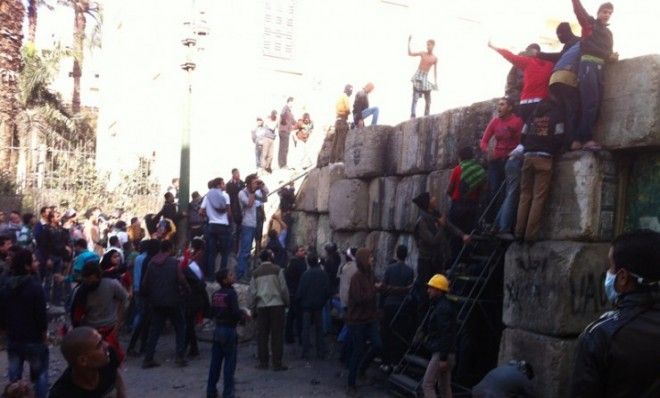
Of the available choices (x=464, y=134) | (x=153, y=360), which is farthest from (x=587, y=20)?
(x=153, y=360)

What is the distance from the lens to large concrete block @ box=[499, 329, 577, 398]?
7223mm

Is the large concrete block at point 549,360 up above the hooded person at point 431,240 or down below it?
below

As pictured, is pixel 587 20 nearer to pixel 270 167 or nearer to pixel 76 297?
pixel 76 297

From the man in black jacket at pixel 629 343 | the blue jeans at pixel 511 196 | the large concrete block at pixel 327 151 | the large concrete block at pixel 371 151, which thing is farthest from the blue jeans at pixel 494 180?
the man in black jacket at pixel 629 343

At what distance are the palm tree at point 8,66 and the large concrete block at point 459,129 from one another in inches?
474

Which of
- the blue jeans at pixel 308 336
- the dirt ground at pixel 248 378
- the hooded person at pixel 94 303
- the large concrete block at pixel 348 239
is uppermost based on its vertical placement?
the large concrete block at pixel 348 239

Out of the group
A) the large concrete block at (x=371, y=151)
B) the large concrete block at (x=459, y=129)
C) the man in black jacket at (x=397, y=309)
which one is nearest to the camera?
the man in black jacket at (x=397, y=309)

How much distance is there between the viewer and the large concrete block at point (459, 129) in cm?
995

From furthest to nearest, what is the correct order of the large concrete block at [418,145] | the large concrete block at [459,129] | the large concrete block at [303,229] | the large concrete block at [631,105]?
the large concrete block at [303,229], the large concrete block at [418,145], the large concrete block at [459,129], the large concrete block at [631,105]

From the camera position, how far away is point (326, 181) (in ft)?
46.7

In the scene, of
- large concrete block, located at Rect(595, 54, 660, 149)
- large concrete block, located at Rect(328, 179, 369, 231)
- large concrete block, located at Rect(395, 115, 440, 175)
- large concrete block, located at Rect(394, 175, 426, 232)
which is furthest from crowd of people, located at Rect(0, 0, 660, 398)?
large concrete block, located at Rect(395, 115, 440, 175)

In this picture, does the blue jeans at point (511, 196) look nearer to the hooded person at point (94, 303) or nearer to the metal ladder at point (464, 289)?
the metal ladder at point (464, 289)

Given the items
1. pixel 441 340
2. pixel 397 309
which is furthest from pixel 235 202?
pixel 441 340

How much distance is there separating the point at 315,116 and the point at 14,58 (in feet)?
25.6
